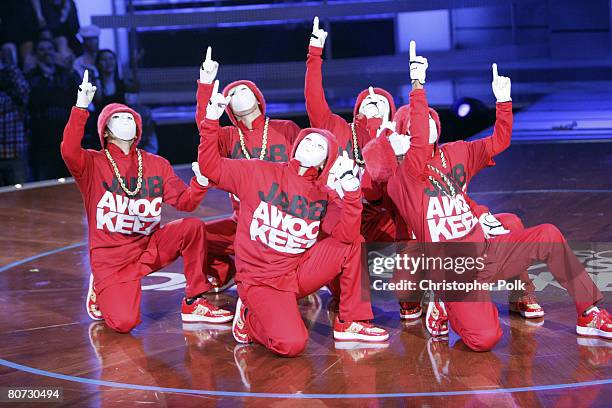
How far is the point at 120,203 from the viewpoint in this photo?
5.92 m

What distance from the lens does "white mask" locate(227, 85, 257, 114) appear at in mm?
6223

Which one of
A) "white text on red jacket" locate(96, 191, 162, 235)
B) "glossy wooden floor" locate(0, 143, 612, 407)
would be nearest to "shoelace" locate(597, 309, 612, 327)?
"glossy wooden floor" locate(0, 143, 612, 407)

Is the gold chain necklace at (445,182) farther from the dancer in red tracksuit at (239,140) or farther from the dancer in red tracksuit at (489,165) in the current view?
the dancer in red tracksuit at (239,140)

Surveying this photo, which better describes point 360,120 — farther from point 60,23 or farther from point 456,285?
point 60,23

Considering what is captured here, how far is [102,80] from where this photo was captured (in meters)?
11.8

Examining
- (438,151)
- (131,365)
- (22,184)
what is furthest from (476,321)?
(22,184)

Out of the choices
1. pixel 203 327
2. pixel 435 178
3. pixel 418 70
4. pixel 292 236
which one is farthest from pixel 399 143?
pixel 203 327

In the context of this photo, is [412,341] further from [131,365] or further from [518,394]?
[131,365]

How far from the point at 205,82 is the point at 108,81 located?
20.5 ft

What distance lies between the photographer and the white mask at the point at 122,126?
5.94m

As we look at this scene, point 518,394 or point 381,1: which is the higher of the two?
point 381,1

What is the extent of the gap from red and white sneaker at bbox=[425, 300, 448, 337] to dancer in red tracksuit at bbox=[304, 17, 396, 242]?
3.08 ft

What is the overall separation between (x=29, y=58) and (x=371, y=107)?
5.80 meters

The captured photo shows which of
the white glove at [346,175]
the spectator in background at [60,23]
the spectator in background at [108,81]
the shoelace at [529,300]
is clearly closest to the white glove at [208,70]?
the white glove at [346,175]
